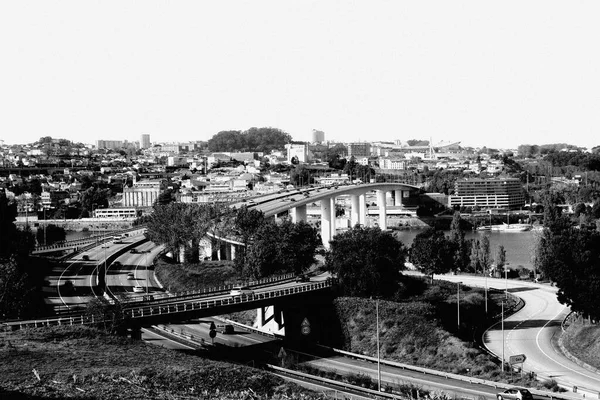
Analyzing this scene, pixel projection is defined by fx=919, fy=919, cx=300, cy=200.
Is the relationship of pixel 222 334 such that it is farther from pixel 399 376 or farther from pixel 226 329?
pixel 399 376

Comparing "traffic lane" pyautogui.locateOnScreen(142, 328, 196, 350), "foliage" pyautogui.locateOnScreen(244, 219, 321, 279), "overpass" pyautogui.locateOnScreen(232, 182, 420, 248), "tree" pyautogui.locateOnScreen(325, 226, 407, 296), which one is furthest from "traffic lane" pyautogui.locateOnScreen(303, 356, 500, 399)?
"overpass" pyautogui.locateOnScreen(232, 182, 420, 248)

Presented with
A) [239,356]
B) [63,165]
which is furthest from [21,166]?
[239,356]

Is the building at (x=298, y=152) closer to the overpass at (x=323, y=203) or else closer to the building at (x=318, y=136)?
the overpass at (x=323, y=203)

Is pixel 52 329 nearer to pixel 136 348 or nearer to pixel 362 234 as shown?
pixel 136 348

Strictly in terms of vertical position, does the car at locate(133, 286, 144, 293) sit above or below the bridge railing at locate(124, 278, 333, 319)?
below

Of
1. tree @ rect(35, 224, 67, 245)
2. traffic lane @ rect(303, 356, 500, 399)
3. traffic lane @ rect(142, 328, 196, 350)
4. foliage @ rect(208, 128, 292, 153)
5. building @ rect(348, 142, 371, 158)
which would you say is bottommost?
tree @ rect(35, 224, 67, 245)

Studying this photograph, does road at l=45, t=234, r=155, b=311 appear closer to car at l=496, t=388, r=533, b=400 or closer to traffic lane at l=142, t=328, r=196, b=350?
traffic lane at l=142, t=328, r=196, b=350

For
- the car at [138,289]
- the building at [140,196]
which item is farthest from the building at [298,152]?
the car at [138,289]

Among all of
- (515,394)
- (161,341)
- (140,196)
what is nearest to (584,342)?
(515,394)
